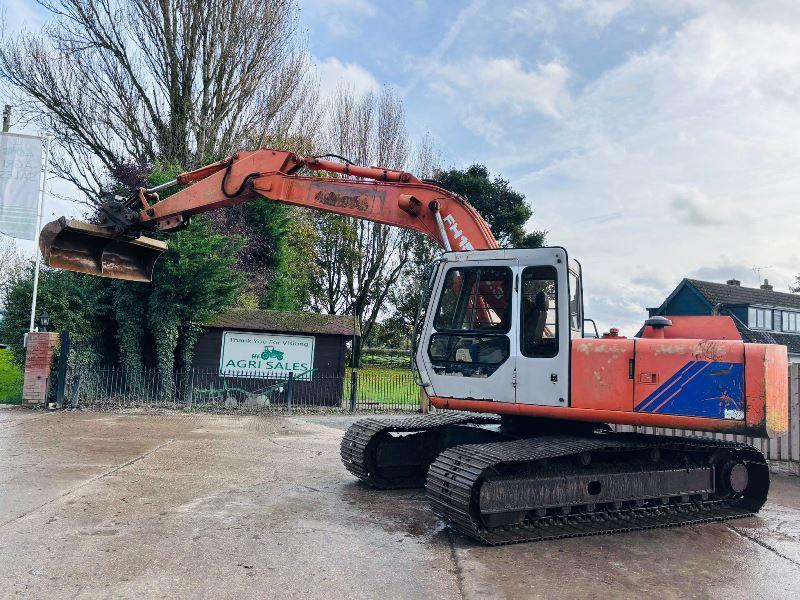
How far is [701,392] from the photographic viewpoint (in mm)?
5180

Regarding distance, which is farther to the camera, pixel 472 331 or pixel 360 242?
pixel 360 242

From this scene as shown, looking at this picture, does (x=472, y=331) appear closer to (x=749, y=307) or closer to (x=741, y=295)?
(x=749, y=307)

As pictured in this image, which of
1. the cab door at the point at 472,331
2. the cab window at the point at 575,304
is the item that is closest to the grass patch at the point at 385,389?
the cab door at the point at 472,331

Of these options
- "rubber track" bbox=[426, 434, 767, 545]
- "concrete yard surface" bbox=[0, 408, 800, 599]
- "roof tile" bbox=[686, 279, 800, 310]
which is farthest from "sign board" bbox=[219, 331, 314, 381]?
"roof tile" bbox=[686, 279, 800, 310]

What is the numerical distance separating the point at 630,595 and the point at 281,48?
69.5ft

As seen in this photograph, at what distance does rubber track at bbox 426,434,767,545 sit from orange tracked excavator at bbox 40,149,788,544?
0.05 feet

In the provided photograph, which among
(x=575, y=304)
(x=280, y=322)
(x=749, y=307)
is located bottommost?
(x=575, y=304)

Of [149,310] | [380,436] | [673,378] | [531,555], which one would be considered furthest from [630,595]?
[149,310]

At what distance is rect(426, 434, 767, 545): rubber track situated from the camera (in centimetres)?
507

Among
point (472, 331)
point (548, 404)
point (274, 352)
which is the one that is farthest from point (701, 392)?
point (274, 352)

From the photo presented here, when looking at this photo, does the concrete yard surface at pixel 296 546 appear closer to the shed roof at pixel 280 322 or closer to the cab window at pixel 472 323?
the cab window at pixel 472 323

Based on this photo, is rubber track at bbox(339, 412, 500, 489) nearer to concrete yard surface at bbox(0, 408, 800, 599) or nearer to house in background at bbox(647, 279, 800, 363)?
concrete yard surface at bbox(0, 408, 800, 599)

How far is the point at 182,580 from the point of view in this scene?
157 inches

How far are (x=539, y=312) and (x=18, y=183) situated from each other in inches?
564
